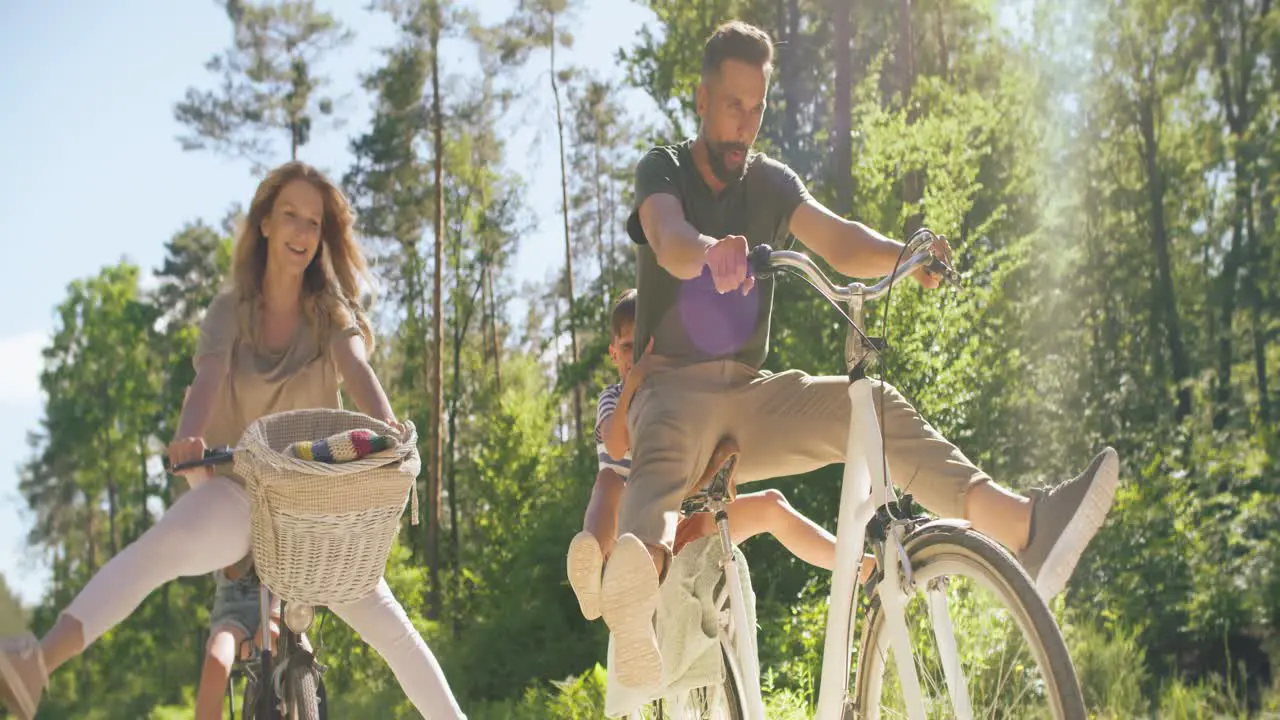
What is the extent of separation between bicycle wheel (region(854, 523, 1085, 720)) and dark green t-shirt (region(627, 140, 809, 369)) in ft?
2.93

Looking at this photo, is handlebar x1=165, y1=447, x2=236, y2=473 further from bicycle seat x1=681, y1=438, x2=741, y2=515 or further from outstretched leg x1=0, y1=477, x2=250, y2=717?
bicycle seat x1=681, y1=438, x2=741, y2=515

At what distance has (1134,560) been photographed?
45.2 ft

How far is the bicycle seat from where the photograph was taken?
337 cm

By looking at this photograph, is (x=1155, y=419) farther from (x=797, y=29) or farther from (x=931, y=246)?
(x=931, y=246)

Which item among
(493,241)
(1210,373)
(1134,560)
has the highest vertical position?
(493,241)

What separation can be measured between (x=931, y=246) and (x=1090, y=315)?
81.0ft

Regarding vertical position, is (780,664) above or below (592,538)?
below

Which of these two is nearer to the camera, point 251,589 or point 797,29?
point 251,589

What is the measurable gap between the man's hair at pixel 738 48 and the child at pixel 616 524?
811mm

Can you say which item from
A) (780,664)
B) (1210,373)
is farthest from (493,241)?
(780,664)

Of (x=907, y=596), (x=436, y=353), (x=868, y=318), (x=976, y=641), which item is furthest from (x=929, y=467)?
(x=436, y=353)

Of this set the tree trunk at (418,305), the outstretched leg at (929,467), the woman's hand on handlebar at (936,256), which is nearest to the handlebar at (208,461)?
the outstretched leg at (929,467)

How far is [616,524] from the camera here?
4176mm

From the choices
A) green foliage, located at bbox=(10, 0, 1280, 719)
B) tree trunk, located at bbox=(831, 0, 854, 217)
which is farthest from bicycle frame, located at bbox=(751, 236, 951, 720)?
tree trunk, located at bbox=(831, 0, 854, 217)
